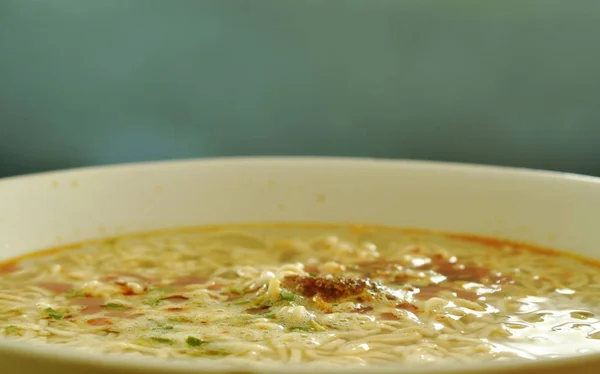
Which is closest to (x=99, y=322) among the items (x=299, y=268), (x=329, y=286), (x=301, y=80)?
(x=329, y=286)

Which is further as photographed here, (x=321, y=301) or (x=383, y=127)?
(x=383, y=127)

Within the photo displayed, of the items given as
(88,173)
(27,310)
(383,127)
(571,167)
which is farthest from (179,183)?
(571,167)

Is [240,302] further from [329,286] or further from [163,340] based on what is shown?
[163,340]

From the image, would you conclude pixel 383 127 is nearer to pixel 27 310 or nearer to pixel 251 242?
pixel 251 242

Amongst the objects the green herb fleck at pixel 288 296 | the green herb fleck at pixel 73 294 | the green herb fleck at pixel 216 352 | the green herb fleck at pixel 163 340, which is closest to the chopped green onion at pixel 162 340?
the green herb fleck at pixel 163 340

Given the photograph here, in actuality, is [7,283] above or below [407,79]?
A: below

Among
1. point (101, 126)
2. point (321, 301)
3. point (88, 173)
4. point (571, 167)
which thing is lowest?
point (321, 301)
